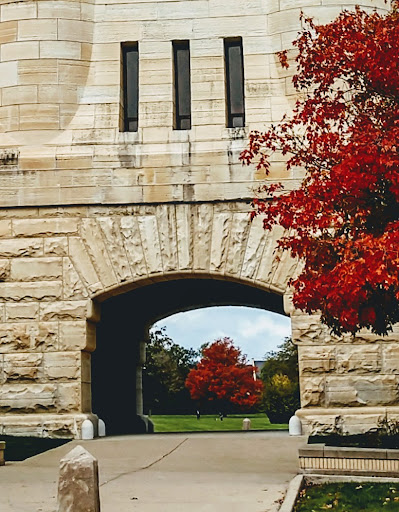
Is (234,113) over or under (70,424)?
over

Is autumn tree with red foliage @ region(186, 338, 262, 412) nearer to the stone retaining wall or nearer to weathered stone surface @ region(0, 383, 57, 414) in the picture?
weathered stone surface @ region(0, 383, 57, 414)

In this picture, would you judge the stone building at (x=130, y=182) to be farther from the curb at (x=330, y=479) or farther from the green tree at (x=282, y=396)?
the green tree at (x=282, y=396)

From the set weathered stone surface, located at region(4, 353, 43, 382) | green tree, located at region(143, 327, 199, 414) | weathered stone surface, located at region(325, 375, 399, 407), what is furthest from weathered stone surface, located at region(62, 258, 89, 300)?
green tree, located at region(143, 327, 199, 414)

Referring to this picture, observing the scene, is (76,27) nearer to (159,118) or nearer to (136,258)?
(159,118)

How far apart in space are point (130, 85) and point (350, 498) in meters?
10.7

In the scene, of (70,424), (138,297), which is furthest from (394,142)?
(138,297)

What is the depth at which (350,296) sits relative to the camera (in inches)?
413

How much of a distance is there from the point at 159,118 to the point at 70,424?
617cm

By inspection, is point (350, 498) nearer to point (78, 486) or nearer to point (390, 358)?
point (78, 486)

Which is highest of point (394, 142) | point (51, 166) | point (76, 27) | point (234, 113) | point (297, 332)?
point (76, 27)

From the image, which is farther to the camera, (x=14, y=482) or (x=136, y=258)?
(x=136, y=258)

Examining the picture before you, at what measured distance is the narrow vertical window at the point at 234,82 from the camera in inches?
689

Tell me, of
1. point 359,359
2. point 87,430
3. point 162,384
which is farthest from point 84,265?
point 162,384

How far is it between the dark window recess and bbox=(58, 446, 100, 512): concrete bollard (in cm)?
1092
